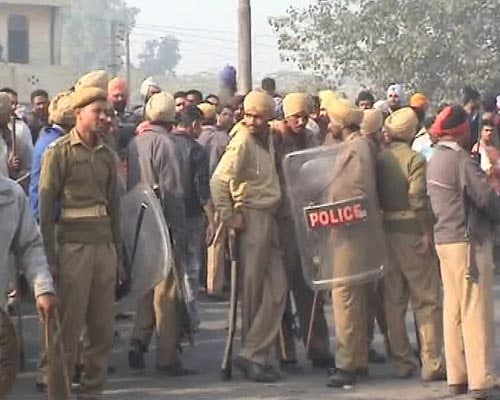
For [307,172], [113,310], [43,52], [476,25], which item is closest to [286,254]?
[307,172]

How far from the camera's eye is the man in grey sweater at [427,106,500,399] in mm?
8836

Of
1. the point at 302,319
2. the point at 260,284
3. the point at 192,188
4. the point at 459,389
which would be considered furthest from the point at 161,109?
the point at 459,389

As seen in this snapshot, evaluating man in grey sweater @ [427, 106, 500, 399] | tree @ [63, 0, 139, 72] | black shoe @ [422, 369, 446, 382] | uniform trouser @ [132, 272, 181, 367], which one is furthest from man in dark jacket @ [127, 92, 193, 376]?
tree @ [63, 0, 139, 72]

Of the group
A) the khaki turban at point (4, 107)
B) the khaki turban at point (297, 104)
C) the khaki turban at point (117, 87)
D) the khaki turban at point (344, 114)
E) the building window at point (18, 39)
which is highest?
the building window at point (18, 39)

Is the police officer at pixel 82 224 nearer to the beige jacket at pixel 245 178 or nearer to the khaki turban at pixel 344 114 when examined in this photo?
the beige jacket at pixel 245 178

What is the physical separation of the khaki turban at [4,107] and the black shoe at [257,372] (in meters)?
2.60

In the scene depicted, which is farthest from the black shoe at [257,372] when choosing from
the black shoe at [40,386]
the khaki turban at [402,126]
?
the khaki turban at [402,126]

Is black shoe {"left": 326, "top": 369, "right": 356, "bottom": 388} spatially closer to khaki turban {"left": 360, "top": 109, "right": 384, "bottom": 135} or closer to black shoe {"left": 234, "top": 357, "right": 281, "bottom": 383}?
black shoe {"left": 234, "top": 357, "right": 281, "bottom": 383}

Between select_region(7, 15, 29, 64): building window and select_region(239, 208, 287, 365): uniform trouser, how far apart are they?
5313cm

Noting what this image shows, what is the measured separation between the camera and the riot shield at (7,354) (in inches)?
Result: 251

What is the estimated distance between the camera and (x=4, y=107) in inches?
416

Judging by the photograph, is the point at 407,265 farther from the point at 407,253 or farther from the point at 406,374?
the point at 406,374

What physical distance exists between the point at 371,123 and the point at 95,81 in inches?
78.5

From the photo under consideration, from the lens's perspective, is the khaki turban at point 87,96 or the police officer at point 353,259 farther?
the police officer at point 353,259
